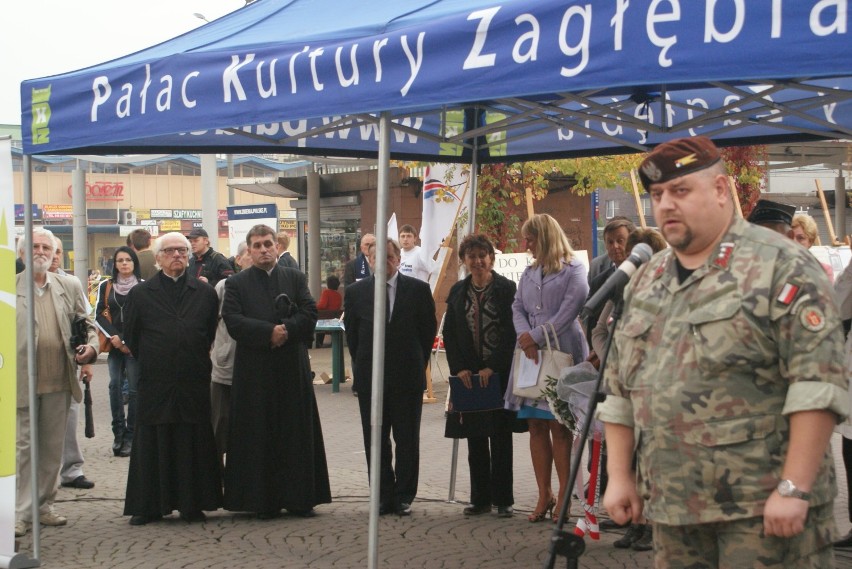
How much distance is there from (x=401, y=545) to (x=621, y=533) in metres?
1.39

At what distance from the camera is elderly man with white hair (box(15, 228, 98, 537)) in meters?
7.42

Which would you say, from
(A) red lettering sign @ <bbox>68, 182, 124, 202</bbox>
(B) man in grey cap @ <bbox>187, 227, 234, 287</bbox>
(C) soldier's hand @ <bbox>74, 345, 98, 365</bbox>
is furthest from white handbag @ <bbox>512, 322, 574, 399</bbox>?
(A) red lettering sign @ <bbox>68, 182, 124, 202</bbox>

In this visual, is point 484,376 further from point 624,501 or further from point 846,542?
point 624,501

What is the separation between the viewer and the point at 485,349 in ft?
25.2

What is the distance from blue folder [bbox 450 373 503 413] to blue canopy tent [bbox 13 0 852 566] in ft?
5.39

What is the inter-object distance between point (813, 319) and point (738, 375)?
27 cm

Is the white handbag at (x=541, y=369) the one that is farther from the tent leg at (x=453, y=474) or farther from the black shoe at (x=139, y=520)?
the black shoe at (x=139, y=520)

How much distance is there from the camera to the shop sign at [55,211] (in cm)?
6631

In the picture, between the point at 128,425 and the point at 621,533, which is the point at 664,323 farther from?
the point at 128,425

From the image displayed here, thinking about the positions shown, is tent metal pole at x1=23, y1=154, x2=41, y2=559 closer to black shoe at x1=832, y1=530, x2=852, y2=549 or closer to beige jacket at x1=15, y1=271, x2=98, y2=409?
beige jacket at x1=15, y1=271, x2=98, y2=409

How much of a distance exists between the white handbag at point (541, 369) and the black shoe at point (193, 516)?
236cm

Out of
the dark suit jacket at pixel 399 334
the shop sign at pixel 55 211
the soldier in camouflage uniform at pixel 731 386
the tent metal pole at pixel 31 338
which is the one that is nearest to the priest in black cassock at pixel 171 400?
the tent metal pole at pixel 31 338

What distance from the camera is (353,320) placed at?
26.4 feet

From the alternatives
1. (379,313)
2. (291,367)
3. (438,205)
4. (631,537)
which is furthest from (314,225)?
(379,313)
